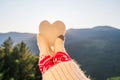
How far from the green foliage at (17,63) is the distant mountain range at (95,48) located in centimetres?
3642

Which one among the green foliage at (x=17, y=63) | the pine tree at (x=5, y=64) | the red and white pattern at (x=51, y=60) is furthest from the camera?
the green foliage at (x=17, y=63)

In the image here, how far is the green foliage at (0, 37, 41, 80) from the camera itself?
33625mm

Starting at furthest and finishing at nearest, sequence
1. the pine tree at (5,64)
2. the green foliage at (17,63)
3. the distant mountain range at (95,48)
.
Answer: the distant mountain range at (95,48) < the green foliage at (17,63) < the pine tree at (5,64)

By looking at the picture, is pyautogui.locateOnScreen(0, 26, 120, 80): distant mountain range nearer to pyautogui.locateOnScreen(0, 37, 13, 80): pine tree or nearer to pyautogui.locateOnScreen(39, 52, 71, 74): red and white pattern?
pyautogui.locateOnScreen(0, 37, 13, 80): pine tree

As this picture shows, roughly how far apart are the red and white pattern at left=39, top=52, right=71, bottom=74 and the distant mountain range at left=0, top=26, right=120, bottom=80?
243ft

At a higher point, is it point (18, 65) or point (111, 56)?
point (18, 65)

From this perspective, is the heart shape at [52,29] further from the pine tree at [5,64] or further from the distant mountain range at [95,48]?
the distant mountain range at [95,48]

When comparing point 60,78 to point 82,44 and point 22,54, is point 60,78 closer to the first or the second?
point 22,54

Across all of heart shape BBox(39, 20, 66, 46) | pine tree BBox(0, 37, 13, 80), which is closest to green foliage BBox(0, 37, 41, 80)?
pine tree BBox(0, 37, 13, 80)

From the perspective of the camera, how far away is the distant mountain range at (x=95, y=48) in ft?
331

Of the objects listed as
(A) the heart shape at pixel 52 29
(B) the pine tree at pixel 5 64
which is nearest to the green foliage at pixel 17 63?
(B) the pine tree at pixel 5 64

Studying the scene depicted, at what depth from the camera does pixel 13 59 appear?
34781mm

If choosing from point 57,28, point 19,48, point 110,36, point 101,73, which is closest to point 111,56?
point 101,73

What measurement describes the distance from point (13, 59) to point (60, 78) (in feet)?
110
